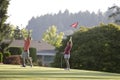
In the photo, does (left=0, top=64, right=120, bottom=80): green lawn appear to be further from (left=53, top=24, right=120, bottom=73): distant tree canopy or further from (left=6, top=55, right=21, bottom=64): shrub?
(left=53, top=24, right=120, bottom=73): distant tree canopy

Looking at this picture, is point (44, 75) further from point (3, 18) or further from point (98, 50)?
point (3, 18)

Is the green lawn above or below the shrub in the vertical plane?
above

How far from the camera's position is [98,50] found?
45.5 meters

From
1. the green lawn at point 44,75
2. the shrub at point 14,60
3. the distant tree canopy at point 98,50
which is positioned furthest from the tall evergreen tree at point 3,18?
the green lawn at point 44,75

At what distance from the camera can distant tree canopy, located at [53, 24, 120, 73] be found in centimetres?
4412

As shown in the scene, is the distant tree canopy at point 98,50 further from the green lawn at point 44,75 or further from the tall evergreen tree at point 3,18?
the green lawn at point 44,75

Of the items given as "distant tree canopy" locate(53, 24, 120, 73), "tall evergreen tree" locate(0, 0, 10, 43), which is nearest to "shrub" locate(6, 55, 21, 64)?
"distant tree canopy" locate(53, 24, 120, 73)

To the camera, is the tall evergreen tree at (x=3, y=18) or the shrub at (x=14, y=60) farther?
the tall evergreen tree at (x=3, y=18)

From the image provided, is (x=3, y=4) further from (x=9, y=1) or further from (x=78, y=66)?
(x=78, y=66)

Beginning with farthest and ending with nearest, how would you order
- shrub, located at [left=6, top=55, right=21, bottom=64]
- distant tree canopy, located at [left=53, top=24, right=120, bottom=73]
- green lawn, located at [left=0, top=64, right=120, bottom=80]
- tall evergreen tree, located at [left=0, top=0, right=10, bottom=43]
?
tall evergreen tree, located at [left=0, top=0, right=10, bottom=43], distant tree canopy, located at [left=53, top=24, right=120, bottom=73], shrub, located at [left=6, top=55, right=21, bottom=64], green lawn, located at [left=0, top=64, right=120, bottom=80]

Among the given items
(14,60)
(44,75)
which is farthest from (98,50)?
(44,75)

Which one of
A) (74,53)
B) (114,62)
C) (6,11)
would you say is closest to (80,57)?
(74,53)

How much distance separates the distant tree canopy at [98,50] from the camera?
145 ft

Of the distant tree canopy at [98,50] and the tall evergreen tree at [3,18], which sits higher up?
the tall evergreen tree at [3,18]
